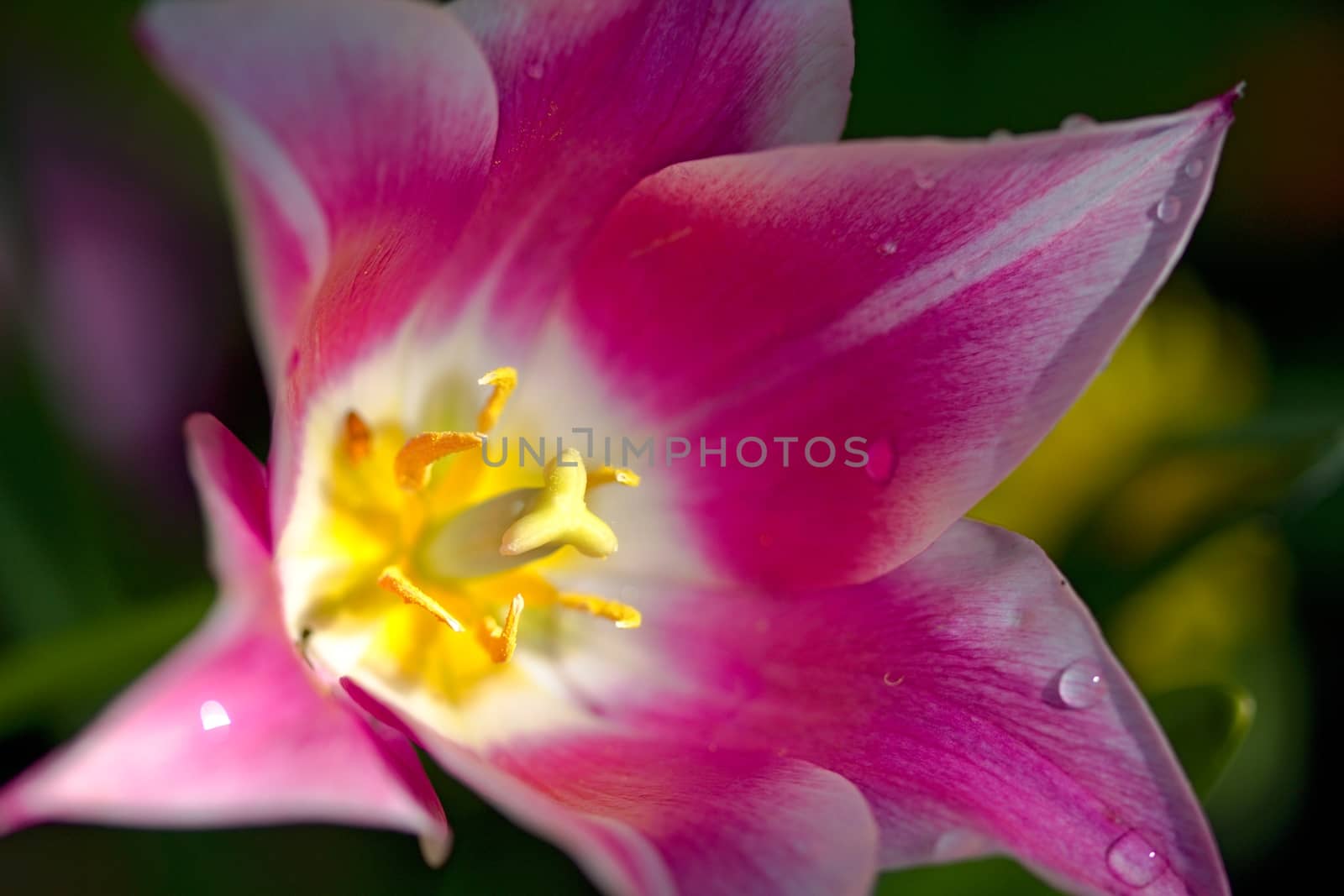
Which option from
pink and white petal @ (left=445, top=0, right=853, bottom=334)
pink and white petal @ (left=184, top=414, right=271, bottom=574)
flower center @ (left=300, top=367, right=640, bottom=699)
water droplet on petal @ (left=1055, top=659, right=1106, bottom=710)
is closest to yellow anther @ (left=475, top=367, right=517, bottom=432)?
flower center @ (left=300, top=367, right=640, bottom=699)

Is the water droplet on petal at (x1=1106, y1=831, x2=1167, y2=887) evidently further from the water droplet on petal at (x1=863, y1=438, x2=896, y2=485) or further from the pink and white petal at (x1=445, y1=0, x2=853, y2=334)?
the pink and white petal at (x1=445, y1=0, x2=853, y2=334)

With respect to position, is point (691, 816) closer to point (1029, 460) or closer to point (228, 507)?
point (228, 507)

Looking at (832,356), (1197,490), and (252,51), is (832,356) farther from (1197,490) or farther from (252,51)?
(1197,490)

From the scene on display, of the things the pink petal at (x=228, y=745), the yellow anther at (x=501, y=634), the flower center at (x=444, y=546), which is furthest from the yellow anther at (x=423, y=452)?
the pink petal at (x=228, y=745)

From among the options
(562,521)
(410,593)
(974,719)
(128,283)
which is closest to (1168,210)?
(974,719)

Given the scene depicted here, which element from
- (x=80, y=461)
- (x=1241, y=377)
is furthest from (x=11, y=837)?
(x=1241, y=377)
